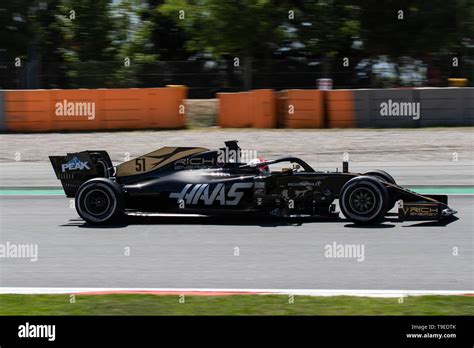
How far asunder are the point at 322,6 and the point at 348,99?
24.2 feet

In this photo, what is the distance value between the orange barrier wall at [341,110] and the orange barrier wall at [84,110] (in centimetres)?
397

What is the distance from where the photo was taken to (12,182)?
16047mm

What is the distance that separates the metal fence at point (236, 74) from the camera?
88.2ft

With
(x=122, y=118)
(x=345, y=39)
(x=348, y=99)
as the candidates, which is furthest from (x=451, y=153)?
(x=345, y=39)

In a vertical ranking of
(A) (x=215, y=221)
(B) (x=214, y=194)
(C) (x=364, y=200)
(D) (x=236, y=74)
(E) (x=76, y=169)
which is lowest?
(A) (x=215, y=221)

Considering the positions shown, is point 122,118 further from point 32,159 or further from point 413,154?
point 413,154

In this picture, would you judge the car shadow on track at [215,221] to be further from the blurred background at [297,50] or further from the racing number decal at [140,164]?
the blurred background at [297,50]

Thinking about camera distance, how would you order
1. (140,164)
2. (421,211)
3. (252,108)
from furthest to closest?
(252,108) < (140,164) < (421,211)

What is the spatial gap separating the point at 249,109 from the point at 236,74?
5432 mm

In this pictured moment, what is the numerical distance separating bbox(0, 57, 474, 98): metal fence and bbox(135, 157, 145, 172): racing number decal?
15759 millimetres

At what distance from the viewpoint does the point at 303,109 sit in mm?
22391

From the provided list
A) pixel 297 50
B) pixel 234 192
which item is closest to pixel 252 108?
pixel 297 50

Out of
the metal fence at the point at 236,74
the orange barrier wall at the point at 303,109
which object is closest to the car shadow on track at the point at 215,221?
the orange barrier wall at the point at 303,109

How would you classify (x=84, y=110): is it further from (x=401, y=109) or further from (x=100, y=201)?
(x=100, y=201)
